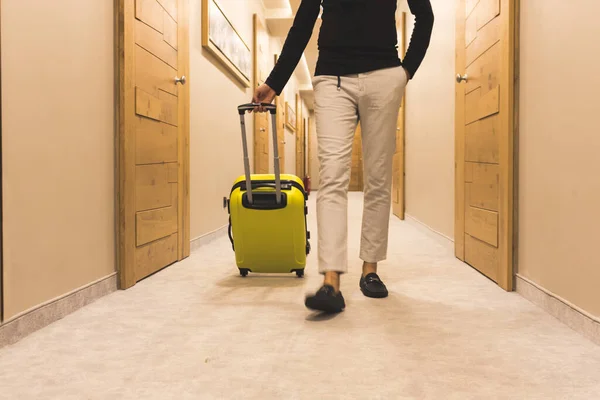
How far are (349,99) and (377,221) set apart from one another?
0.48 m

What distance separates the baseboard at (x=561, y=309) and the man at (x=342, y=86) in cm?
69

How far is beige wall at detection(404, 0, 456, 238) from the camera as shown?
328 cm

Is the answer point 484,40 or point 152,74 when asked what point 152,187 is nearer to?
point 152,74

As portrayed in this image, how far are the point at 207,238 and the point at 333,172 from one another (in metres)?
1.94

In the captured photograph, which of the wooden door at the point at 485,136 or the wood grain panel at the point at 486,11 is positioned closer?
the wooden door at the point at 485,136

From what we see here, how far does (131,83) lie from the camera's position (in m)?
2.07

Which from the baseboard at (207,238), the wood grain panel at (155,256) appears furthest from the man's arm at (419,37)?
the baseboard at (207,238)

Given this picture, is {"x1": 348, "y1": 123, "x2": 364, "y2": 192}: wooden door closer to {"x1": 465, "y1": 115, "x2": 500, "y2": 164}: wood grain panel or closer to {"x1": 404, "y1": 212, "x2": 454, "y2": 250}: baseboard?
{"x1": 404, "y1": 212, "x2": 454, "y2": 250}: baseboard

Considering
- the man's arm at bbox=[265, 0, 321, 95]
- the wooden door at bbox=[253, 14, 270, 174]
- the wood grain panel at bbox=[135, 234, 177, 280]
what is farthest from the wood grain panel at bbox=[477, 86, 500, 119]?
the wooden door at bbox=[253, 14, 270, 174]

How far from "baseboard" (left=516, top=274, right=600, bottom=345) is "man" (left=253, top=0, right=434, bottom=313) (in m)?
0.69

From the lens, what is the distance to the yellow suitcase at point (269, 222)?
208 cm

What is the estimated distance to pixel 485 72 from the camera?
2281mm

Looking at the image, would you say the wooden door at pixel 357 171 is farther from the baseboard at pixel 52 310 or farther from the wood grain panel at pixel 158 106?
the baseboard at pixel 52 310

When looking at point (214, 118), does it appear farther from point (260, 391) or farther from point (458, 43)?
point (260, 391)
